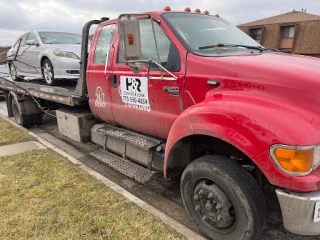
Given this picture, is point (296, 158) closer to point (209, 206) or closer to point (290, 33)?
point (209, 206)

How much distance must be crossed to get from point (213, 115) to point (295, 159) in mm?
705

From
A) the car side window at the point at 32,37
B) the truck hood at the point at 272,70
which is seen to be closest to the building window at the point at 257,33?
the car side window at the point at 32,37

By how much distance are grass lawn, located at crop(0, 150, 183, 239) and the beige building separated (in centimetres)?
2720

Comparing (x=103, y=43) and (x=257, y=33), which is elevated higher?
(x=257, y=33)

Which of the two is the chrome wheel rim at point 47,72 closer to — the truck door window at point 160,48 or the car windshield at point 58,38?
the car windshield at point 58,38

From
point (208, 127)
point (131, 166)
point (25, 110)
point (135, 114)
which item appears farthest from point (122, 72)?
point (25, 110)

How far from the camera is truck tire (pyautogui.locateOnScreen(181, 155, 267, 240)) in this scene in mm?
2244

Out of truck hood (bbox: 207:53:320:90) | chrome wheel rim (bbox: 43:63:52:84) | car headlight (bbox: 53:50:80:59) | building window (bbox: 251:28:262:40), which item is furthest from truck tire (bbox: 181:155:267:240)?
building window (bbox: 251:28:262:40)

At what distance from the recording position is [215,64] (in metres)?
2.62

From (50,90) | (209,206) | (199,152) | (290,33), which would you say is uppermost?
(290,33)

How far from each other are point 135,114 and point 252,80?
1.68 meters

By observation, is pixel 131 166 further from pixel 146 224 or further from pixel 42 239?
pixel 42 239

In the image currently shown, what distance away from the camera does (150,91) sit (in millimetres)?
3242

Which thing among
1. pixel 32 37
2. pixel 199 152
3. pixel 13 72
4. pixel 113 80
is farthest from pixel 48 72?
pixel 199 152
